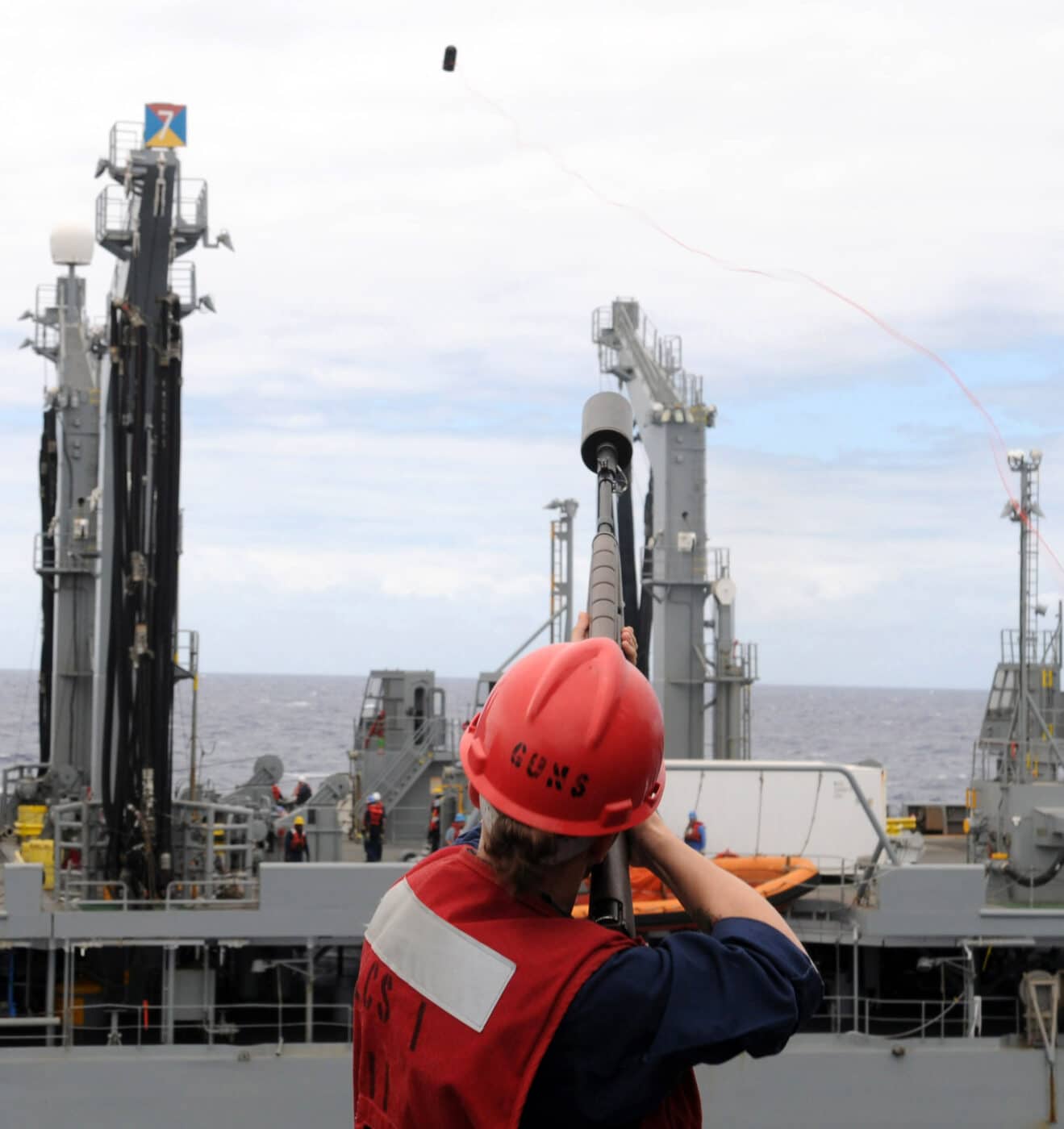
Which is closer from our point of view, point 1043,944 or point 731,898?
point 731,898

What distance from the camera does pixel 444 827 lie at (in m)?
20.6

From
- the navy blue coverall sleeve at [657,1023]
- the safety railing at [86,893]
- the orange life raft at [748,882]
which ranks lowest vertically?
the safety railing at [86,893]

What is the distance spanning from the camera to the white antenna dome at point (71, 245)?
25375mm

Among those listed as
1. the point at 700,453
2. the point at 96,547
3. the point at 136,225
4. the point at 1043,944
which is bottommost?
the point at 1043,944

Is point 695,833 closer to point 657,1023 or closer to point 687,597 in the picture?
point 687,597

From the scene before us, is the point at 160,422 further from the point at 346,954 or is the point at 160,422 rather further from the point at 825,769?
the point at 825,769

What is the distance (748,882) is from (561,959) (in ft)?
45.2

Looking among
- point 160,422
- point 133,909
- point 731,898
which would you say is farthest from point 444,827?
point 731,898

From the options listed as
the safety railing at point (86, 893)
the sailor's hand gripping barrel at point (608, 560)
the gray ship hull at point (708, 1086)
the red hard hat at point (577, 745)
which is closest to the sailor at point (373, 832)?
the safety railing at point (86, 893)

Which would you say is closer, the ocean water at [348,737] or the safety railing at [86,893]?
the safety railing at [86,893]

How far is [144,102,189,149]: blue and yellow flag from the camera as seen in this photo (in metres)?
19.2

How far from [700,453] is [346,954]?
31.5ft

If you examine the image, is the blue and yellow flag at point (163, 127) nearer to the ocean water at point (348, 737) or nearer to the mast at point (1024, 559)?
the mast at point (1024, 559)

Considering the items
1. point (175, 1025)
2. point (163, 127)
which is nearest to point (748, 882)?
point (175, 1025)
